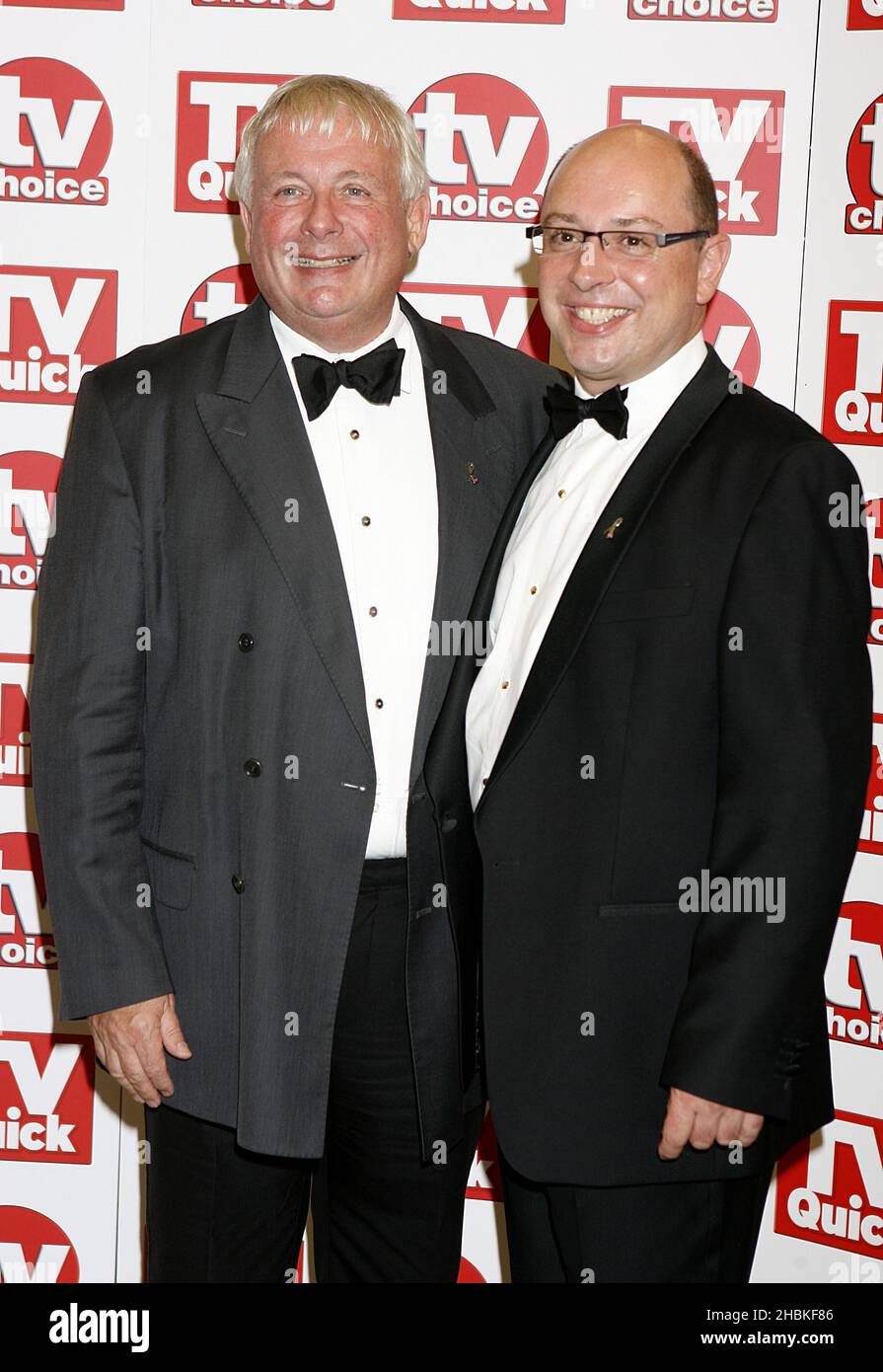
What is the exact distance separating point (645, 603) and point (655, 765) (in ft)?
0.73

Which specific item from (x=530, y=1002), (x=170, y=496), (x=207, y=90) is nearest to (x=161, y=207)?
(x=207, y=90)

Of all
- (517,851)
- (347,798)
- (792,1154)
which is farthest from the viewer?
(792,1154)

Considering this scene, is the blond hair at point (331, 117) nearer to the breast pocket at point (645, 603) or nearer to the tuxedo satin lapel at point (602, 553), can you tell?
the tuxedo satin lapel at point (602, 553)

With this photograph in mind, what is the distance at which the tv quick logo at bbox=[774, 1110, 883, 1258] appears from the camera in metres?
2.98

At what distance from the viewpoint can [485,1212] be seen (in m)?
3.13

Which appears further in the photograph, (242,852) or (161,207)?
(161,207)

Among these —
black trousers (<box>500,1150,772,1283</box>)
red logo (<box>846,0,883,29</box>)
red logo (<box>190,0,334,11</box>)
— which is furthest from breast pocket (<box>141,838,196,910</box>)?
red logo (<box>846,0,883,29</box>)

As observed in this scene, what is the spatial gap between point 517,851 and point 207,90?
1.79m

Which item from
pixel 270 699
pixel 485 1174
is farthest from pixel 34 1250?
pixel 270 699

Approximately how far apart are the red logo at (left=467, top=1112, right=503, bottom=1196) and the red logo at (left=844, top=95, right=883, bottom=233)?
2076 millimetres

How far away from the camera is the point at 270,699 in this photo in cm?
212

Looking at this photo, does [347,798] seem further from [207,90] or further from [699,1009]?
[207,90]

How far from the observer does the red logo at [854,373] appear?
279 cm

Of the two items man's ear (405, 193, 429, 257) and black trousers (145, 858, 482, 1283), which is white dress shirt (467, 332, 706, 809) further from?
man's ear (405, 193, 429, 257)
